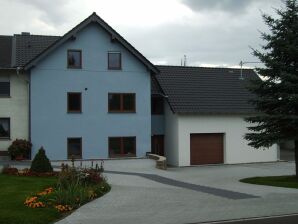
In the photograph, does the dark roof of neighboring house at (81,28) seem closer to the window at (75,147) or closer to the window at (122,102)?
the window at (122,102)

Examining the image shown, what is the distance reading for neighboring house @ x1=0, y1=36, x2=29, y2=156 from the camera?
33188mm

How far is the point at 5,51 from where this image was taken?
35.2 m

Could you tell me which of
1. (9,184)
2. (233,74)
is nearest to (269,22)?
(9,184)

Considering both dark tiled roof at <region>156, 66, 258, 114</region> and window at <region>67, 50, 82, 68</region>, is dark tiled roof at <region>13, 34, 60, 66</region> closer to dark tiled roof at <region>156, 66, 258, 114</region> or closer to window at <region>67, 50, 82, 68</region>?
window at <region>67, 50, 82, 68</region>

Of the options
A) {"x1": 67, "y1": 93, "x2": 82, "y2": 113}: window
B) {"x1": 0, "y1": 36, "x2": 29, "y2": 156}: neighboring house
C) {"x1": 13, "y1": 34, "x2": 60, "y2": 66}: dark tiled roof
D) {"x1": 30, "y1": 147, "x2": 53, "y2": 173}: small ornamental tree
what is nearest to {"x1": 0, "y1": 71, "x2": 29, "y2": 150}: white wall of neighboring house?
{"x1": 0, "y1": 36, "x2": 29, "y2": 156}: neighboring house

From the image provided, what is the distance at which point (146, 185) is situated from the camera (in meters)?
20.8

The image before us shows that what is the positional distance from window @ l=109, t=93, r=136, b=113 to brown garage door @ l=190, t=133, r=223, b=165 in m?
5.07

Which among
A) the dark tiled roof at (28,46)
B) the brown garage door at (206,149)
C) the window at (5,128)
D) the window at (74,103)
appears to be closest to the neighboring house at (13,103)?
the window at (5,128)

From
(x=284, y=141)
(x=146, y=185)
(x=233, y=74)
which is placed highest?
(x=233, y=74)

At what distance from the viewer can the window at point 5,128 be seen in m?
33.1

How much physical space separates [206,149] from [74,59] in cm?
1161

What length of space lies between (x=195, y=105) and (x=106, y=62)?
7257 millimetres

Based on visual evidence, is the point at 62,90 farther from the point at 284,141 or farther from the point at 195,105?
the point at 284,141

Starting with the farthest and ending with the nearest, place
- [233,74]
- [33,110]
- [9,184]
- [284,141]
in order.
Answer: [233,74]
[33,110]
[284,141]
[9,184]
